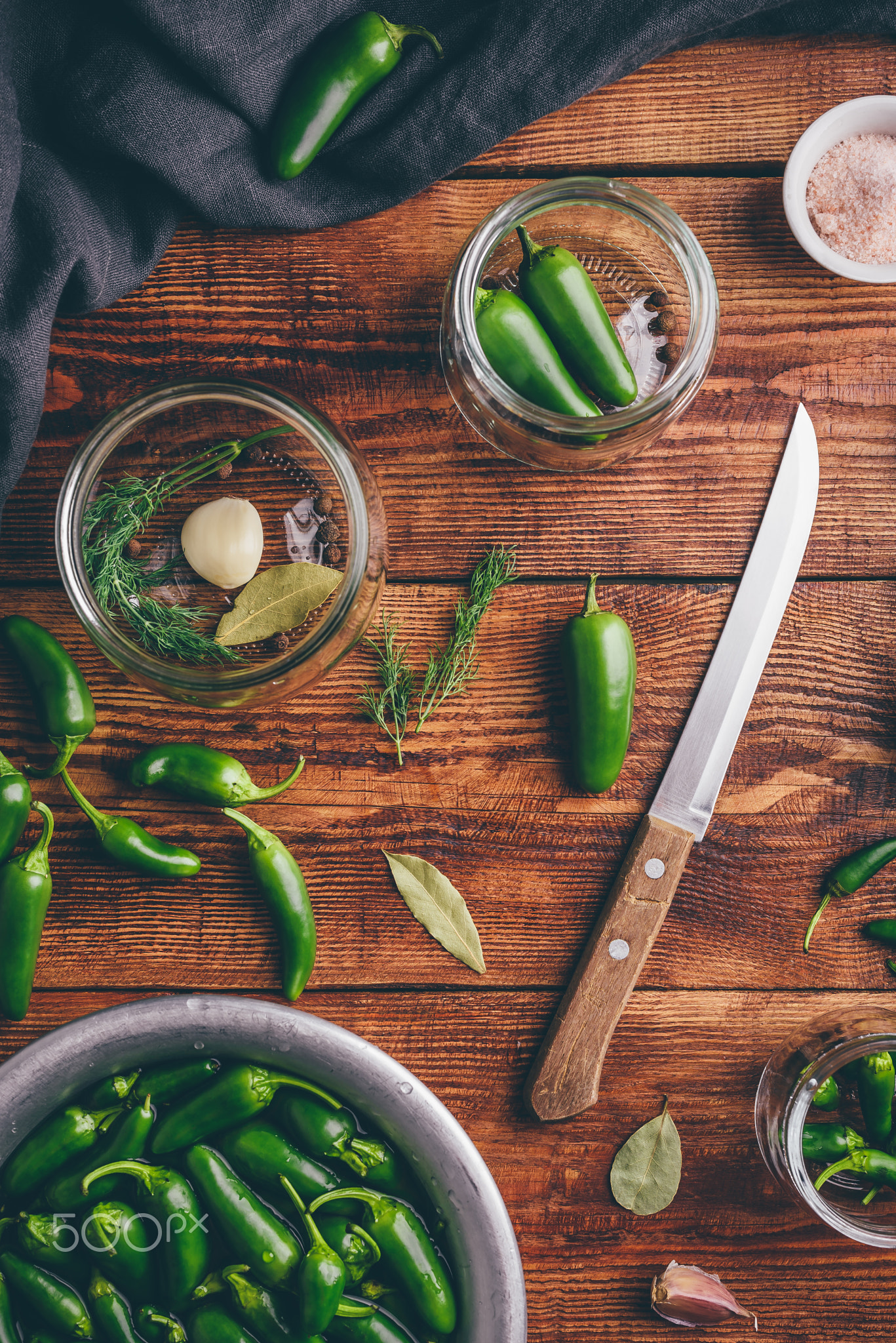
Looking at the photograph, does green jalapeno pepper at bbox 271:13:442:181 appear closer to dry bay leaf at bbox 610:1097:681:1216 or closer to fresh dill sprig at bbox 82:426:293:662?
fresh dill sprig at bbox 82:426:293:662

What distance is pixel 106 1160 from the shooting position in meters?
0.78

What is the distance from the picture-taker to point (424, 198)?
87 centimetres

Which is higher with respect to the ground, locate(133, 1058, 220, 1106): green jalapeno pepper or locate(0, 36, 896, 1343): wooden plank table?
locate(0, 36, 896, 1343): wooden plank table

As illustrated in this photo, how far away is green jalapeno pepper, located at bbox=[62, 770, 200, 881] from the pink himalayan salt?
85 centimetres

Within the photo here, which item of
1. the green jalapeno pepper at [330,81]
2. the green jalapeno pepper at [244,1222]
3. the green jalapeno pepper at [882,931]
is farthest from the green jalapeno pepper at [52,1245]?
the green jalapeno pepper at [330,81]

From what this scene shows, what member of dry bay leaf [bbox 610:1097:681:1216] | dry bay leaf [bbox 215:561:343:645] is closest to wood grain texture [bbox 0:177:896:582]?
dry bay leaf [bbox 215:561:343:645]

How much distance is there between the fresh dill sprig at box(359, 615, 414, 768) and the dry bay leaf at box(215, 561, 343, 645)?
89 mm

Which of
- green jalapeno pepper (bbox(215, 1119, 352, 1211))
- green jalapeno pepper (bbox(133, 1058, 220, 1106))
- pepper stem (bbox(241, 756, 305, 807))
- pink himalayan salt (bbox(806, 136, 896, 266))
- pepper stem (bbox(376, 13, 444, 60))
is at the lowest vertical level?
green jalapeno pepper (bbox(215, 1119, 352, 1211))

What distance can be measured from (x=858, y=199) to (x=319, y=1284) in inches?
42.4

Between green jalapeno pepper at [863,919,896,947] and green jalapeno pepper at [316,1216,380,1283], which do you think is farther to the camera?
green jalapeno pepper at [863,919,896,947]

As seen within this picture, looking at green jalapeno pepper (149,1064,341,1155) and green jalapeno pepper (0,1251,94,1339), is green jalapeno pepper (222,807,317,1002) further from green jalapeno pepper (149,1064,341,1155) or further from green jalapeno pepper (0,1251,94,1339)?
green jalapeno pepper (0,1251,94,1339)

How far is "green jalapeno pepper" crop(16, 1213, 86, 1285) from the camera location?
2.51ft

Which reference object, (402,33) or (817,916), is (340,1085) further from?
(402,33)

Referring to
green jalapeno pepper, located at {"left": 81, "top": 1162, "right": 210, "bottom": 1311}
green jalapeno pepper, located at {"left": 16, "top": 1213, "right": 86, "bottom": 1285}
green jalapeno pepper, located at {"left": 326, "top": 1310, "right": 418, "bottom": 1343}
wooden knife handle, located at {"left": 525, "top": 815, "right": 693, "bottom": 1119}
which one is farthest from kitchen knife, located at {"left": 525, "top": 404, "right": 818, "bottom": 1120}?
green jalapeno pepper, located at {"left": 16, "top": 1213, "right": 86, "bottom": 1285}
